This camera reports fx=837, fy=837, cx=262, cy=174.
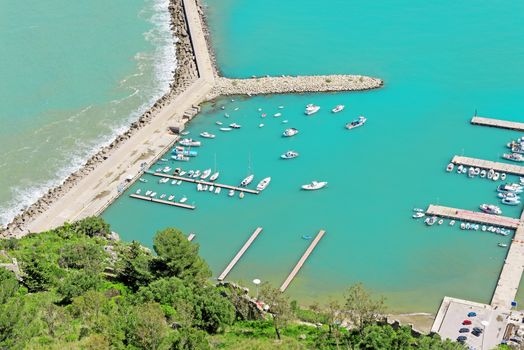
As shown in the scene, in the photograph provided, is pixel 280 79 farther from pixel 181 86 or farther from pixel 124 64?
pixel 124 64

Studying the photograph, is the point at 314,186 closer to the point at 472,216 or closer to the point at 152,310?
the point at 472,216

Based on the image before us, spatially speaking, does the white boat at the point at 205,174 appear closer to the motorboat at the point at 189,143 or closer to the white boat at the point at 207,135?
the motorboat at the point at 189,143

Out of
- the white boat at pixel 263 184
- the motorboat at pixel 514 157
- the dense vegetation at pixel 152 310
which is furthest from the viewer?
the motorboat at pixel 514 157

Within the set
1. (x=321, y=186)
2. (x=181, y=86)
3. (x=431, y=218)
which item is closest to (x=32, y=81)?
(x=181, y=86)

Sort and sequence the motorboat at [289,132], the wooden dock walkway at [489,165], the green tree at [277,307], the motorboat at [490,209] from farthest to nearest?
1. the motorboat at [289,132]
2. the wooden dock walkway at [489,165]
3. the motorboat at [490,209]
4. the green tree at [277,307]

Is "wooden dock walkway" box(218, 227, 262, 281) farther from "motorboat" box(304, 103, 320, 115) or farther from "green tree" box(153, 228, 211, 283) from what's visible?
"motorboat" box(304, 103, 320, 115)

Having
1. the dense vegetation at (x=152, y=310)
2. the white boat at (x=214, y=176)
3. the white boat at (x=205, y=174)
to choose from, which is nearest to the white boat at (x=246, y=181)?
the white boat at (x=214, y=176)

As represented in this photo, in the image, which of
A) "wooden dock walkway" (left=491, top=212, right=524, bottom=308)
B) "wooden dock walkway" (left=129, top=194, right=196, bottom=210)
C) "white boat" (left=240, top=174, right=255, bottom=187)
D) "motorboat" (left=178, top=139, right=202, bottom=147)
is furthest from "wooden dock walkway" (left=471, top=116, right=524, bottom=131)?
"wooden dock walkway" (left=129, top=194, right=196, bottom=210)
